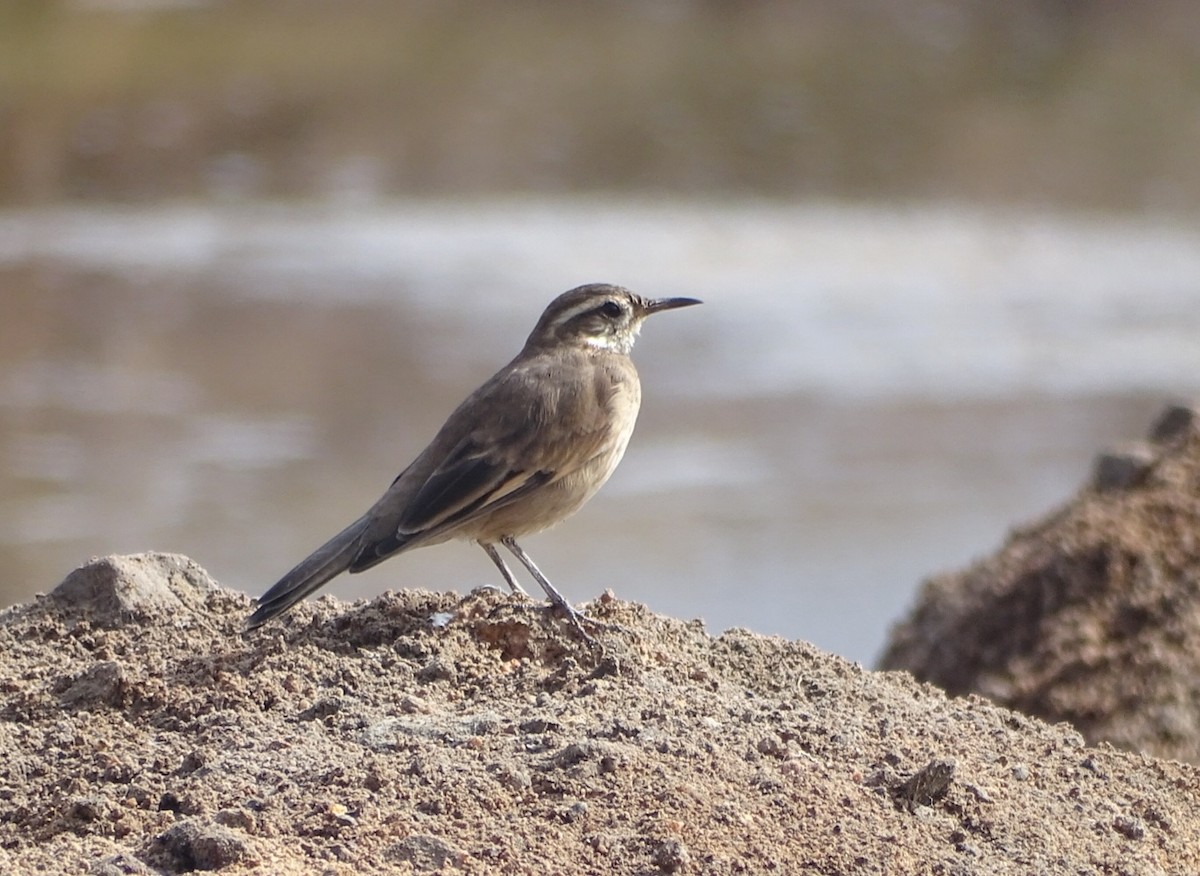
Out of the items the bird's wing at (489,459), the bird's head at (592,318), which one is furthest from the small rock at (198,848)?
the bird's head at (592,318)

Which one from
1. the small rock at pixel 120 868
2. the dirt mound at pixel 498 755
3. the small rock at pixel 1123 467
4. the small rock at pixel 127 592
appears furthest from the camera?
the small rock at pixel 1123 467

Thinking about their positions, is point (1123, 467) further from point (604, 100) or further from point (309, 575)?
point (604, 100)

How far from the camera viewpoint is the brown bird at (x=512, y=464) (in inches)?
280

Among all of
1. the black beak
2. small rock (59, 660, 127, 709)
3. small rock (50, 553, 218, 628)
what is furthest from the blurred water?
small rock (59, 660, 127, 709)

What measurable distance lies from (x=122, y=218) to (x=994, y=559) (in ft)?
49.4

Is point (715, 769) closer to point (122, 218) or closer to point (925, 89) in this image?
point (122, 218)

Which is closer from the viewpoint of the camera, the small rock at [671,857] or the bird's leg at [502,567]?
the small rock at [671,857]

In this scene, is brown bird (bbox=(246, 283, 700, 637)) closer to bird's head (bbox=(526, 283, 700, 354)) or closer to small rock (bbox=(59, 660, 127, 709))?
bird's head (bbox=(526, 283, 700, 354))

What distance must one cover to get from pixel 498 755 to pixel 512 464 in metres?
2.20

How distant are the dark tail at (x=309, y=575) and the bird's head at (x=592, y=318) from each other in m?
1.63

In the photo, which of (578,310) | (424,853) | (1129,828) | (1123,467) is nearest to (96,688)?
(424,853)

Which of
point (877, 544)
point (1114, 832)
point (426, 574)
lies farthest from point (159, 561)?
point (877, 544)

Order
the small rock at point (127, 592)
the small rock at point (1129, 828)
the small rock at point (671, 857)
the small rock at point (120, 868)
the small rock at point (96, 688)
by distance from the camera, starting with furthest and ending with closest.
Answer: the small rock at point (127, 592) < the small rock at point (96, 688) < the small rock at point (1129, 828) < the small rock at point (671, 857) < the small rock at point (120, 868)

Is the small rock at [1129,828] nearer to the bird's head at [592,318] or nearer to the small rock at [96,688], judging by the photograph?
the small rock at [96,688]
